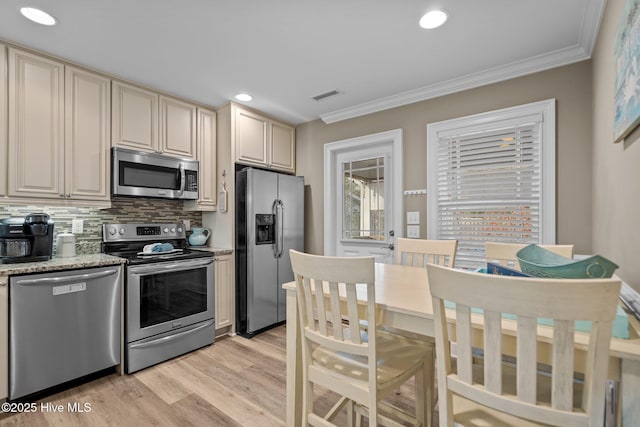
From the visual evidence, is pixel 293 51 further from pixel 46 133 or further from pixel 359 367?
pixel 359 367

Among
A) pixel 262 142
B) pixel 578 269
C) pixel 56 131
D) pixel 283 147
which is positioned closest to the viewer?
pixel 578 269

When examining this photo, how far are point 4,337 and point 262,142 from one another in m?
2.62

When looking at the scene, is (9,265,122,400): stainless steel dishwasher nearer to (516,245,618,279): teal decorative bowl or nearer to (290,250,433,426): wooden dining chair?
(290,250,433,426): wooden dining chair

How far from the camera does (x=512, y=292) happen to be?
774 mm

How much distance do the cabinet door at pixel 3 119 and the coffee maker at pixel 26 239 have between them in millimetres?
228

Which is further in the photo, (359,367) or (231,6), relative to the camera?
(231,6)

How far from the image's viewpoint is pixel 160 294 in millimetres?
2605

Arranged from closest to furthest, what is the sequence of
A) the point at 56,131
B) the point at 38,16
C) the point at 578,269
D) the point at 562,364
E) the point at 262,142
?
the point at 562,364 → the point at 578,269 → the point at 38,16 → the point at 56,131 → the point at 262,142

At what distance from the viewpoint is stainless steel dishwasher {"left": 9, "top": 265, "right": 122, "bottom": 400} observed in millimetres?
1935

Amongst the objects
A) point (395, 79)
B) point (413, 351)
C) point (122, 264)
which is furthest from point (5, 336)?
point (395, 79)

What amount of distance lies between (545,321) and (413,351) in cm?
63

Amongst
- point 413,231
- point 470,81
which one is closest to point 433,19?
point 470,81

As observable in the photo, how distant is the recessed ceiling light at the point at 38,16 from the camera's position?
1816 millimetres

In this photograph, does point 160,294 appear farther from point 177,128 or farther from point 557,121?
point 557,121
